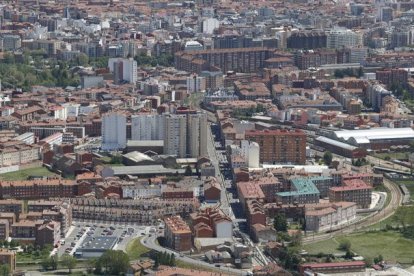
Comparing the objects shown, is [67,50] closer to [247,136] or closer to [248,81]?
[248,81]

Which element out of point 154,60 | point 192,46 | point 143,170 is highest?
point 192,46

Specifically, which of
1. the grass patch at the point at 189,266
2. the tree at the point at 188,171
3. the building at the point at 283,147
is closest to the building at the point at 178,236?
the grass patch at the point at 189,266

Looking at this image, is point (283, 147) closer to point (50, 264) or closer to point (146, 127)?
point (146, 127)

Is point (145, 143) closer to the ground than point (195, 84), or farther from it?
closer to the ground

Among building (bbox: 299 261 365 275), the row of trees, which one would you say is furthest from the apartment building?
building (bbox: 299 261 365 275)

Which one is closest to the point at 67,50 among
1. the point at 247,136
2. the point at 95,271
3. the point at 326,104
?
the point at 326,104

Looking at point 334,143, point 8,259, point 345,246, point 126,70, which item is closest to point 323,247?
point 345,246

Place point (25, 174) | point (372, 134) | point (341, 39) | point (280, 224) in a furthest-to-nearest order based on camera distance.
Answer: point (341, 39) < point (372, 134) < point (25, 174) < point (280, 224)
